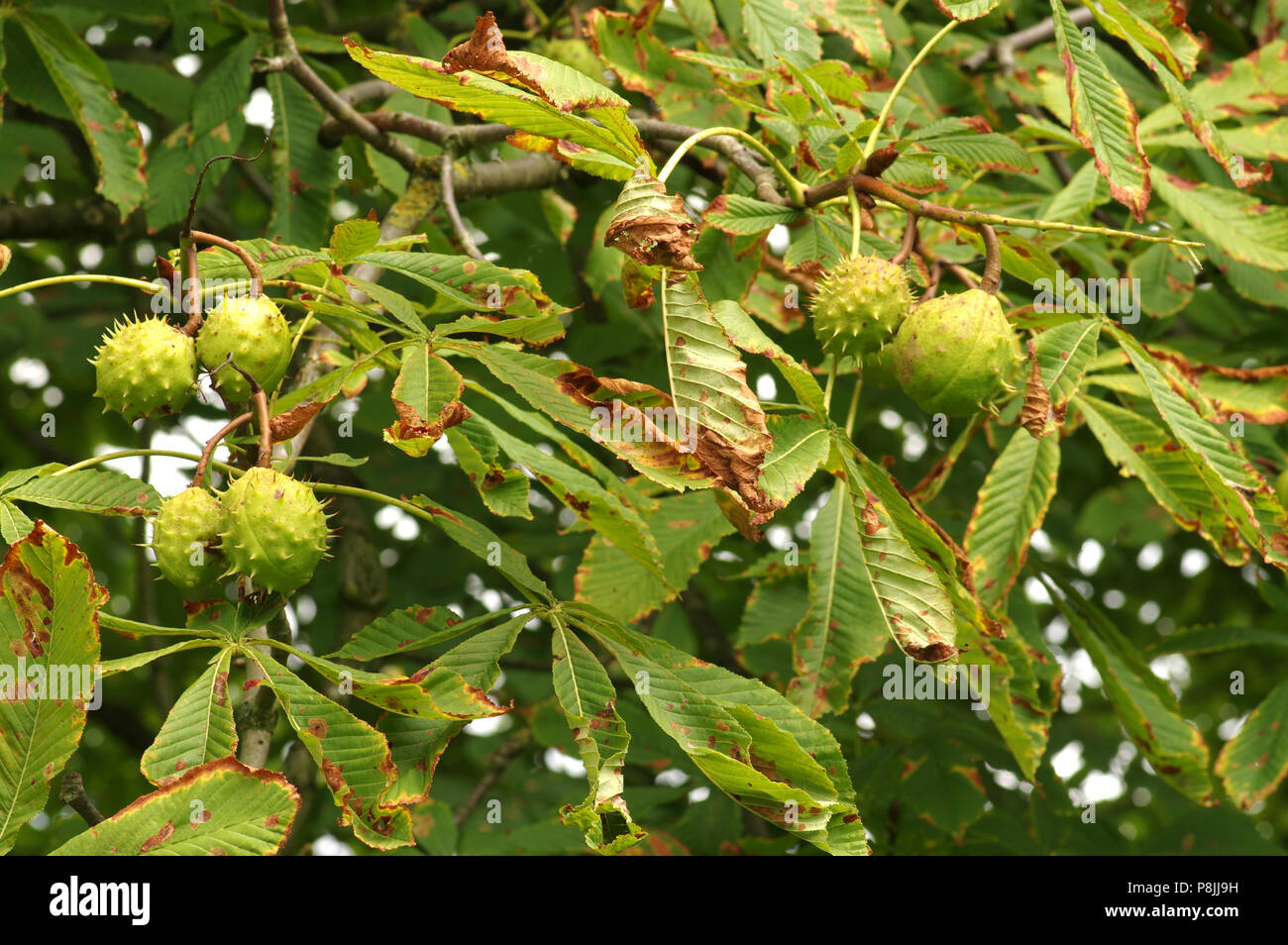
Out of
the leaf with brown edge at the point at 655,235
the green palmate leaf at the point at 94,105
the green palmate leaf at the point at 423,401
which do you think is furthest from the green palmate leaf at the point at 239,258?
the green palmate leaf at the point at 94,105

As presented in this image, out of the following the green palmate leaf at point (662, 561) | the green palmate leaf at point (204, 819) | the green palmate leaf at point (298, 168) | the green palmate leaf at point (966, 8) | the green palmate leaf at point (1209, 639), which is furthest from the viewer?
the green palmate leaf at point (1209, 639)

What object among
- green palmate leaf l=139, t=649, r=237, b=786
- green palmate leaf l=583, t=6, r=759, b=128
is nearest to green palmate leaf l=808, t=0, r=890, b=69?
green palmate leaf l=583, t=6, r=759, b=128

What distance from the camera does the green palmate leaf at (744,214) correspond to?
1572 mm

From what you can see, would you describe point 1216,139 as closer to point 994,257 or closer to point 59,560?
point 994,257

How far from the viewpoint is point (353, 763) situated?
4.12 feet

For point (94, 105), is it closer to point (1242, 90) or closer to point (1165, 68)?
point (1165, 68)

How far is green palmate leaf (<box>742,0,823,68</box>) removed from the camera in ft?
6.07

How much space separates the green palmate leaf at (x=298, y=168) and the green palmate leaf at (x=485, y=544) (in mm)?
941

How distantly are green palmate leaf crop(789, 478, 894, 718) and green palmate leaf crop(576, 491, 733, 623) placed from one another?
0.57 feet

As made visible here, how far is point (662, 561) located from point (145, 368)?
84 centimetres

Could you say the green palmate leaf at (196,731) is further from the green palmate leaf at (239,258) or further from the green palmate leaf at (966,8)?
the green palmate leaf at (966,8)

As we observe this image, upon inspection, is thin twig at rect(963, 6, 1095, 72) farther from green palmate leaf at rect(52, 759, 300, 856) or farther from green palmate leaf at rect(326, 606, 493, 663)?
green palmate leaf at rect(52, 759, 300, 856)

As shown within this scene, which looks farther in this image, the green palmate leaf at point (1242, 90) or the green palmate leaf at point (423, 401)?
the green palmate leaf at point (1242, 90)
